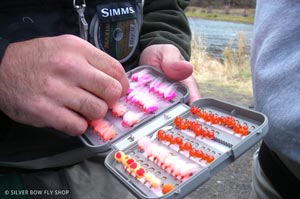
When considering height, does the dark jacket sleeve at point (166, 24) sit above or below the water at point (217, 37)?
above

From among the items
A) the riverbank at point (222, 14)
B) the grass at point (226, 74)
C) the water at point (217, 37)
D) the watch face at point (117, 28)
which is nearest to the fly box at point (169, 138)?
the watch face at point (117, 28)

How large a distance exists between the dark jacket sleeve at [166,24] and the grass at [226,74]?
2.91m

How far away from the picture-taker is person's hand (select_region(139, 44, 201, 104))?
881mm

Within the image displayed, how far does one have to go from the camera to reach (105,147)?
0.77 metres

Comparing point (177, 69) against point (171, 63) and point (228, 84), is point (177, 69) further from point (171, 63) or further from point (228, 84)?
point (228, 84)

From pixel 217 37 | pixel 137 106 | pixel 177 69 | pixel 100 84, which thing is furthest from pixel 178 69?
pixel 217 37

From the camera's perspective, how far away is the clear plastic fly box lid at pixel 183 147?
0.66 m

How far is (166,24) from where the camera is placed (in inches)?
45.8

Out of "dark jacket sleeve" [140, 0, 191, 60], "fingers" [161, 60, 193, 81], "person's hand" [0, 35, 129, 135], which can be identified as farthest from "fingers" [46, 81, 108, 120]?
"dark jacket sleeve" [140, 0, 191, 60]

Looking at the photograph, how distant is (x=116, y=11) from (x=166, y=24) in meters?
0.27

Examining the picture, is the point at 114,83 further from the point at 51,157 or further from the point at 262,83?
the point at 262,83

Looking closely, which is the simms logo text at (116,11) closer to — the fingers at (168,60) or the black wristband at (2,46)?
the fingers at (168,60)

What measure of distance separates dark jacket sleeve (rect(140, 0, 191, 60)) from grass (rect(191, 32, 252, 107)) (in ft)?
9.54

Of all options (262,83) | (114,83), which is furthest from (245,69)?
(114,83)
